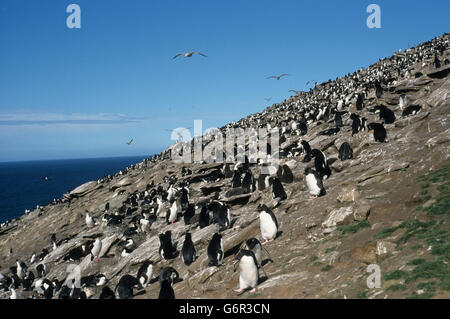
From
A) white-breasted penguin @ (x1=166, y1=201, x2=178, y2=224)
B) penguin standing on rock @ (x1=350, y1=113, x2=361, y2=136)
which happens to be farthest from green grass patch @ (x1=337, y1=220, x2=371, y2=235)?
white-breasted penguin @ (x1=166, y1=201, x2=178, y2=224)

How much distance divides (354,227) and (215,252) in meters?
5.20

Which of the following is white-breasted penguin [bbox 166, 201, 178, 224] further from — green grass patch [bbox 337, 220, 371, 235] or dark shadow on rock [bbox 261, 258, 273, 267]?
green grass patch [bbox 337, 220, 371, 235]

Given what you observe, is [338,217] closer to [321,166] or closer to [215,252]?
[215,252]

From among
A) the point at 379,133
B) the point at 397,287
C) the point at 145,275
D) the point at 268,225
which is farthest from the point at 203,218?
the point at 397,287

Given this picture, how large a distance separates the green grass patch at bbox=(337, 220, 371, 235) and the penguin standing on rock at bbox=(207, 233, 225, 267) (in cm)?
459

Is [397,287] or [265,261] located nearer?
[397,287]

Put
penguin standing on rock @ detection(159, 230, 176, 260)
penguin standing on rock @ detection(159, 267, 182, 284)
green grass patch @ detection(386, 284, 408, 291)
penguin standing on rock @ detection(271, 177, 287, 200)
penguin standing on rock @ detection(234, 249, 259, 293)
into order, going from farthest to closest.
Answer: penguin standing on rock @ detection(271, 177, 287, 200) < penguin standing on rock @ detection(159, 230, 176, 260) < penguin standing on rock @ detection(159, 267, 182, 284) < penguin standing on rock @ detection(234, 249, 259, 293) < green grass patch @ detection(386, 284, 408, 291)

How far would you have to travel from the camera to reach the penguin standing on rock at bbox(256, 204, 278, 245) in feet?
44.4

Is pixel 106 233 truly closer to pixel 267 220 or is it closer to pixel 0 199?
pixel 267 220

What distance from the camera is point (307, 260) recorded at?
420 inches

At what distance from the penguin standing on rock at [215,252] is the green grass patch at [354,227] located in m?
4.59

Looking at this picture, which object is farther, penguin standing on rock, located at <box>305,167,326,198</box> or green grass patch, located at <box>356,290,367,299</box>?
penguin standing on rock, located at <box>305,167,326,198</box>

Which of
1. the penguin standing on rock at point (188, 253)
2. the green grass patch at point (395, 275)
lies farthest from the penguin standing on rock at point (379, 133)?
the green grass patch at point (395, 275)

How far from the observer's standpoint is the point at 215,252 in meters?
13.6
